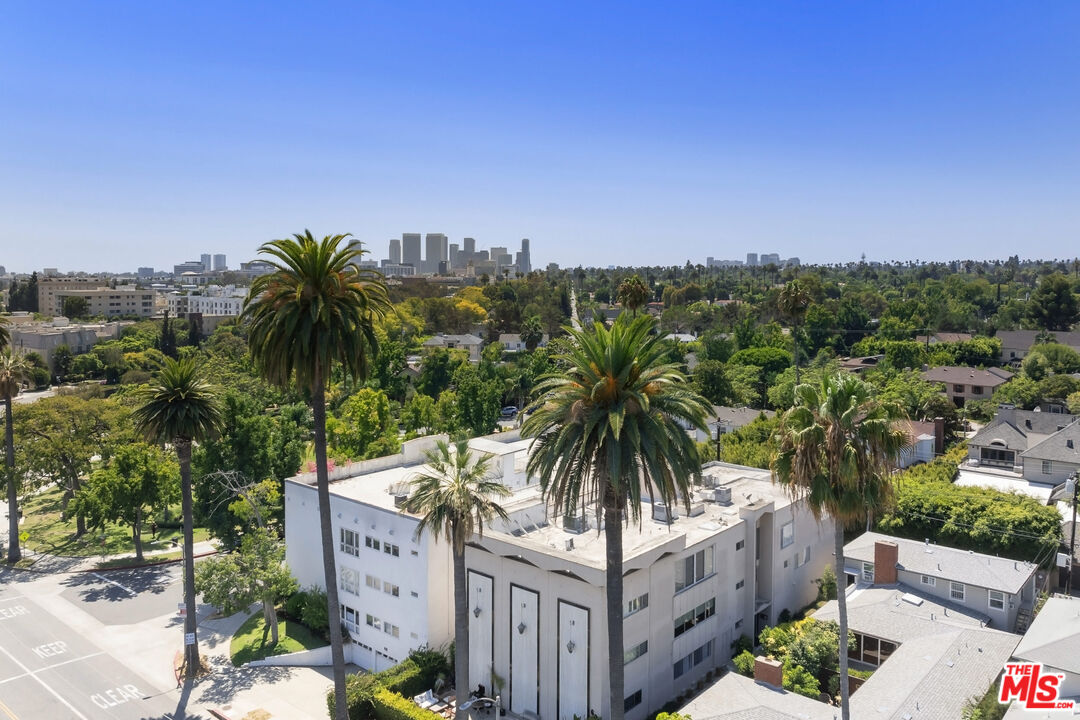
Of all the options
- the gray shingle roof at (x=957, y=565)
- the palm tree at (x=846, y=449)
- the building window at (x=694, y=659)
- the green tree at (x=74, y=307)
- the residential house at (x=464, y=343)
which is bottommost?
the building window at (x=694, y=659)

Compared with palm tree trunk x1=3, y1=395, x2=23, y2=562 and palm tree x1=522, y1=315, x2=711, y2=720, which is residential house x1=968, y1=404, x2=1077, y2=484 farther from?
palm tree trunk x1=3, y1=395, x2=23, y2=562

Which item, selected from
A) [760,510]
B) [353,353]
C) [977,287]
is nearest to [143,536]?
[353,353]

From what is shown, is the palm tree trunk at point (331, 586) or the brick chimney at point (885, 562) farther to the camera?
the brick chimney at point (885, 562)

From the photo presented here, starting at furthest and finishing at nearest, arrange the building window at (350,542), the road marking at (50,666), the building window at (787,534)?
the building window at (787,534)
the building window at (350,542)
the road marking at (50,666)

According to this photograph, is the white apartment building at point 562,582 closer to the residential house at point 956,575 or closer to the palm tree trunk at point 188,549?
the residential house at point 956,575

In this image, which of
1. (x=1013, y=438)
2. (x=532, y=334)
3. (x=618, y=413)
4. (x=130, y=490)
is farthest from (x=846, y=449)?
(x=532, y=334)

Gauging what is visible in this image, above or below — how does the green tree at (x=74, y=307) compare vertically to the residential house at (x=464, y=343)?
above

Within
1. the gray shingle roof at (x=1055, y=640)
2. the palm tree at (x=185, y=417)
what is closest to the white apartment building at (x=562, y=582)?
the palm tree at (x=185, y=417)
